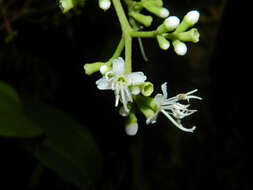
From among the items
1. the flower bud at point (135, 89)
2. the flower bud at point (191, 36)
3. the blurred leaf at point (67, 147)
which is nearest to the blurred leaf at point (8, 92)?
the blurred leaf at point (67, 147)

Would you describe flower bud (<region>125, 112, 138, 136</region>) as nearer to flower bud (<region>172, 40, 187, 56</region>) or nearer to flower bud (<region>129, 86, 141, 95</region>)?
flower bud (<region>129, 86, 141, 95</region>)

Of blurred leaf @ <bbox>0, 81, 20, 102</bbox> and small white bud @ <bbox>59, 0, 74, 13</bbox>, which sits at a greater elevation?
small white bud @ <bbox>59, 0, 74, 13</bbox>

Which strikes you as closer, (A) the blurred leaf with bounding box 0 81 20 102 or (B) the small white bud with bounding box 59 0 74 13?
(B) the small white bud with bounding box 59 0 74 13

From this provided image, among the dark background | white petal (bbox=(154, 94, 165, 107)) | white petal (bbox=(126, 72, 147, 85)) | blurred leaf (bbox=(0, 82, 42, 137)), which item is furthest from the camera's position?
the dark background

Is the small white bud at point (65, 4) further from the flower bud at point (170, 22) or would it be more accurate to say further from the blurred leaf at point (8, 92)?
the blurred leaf at point (8, 92)

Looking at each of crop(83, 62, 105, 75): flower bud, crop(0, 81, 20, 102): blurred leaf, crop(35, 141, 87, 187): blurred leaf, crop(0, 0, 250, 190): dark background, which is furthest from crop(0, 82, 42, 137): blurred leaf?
crop(83, 62, 105, 75): flower bud

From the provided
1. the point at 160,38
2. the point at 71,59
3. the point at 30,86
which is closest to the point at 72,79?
the point at 71,59

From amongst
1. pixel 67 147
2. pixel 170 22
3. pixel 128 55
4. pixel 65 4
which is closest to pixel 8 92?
pixel 67 147
